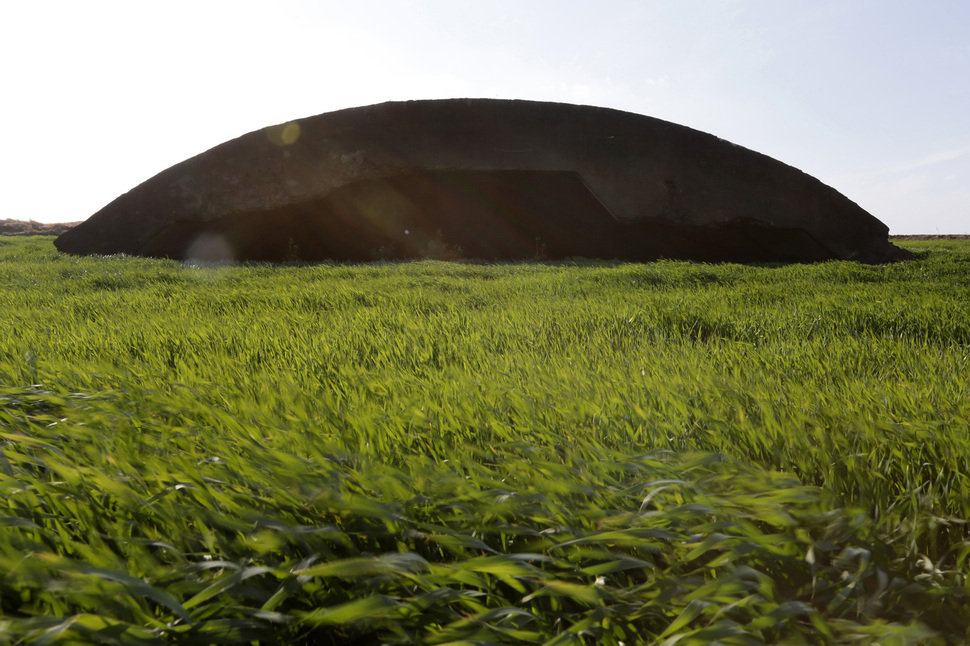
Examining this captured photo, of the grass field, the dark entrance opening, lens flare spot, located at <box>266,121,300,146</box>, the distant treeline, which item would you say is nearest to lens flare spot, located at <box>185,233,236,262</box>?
the dark entrance opening

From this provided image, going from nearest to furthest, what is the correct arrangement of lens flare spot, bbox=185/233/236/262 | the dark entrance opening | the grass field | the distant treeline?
1. the grass field
2. the dark entrance opening
3. lens flare spot, bbox=185/233/236/262
4. the distant treeline

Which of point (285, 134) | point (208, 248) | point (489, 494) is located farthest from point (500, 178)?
point (489, 494)

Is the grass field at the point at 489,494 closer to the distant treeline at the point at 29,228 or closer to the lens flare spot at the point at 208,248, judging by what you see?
the lens flare spot at the point at 208,248

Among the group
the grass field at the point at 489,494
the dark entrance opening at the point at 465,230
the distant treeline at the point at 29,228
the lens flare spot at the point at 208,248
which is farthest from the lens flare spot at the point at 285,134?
the distant treeline at the point at 29,228

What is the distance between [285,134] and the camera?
317 inches

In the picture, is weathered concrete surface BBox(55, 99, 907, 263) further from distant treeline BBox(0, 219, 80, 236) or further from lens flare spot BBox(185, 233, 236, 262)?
distant treeline BBox(0, 219, 80, 236)

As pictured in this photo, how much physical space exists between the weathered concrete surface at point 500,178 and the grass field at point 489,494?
646cm

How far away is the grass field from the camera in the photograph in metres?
0.66

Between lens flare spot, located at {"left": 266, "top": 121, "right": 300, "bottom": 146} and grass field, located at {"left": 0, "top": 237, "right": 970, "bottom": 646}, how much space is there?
6.75 m

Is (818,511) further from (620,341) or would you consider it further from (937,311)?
(937,311)

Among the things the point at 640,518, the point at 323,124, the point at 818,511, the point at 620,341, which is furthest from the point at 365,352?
the point at 323,124

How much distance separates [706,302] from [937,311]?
41.2 inches

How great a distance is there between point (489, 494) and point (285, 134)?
27.6 feet

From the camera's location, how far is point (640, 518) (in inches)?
31.7
